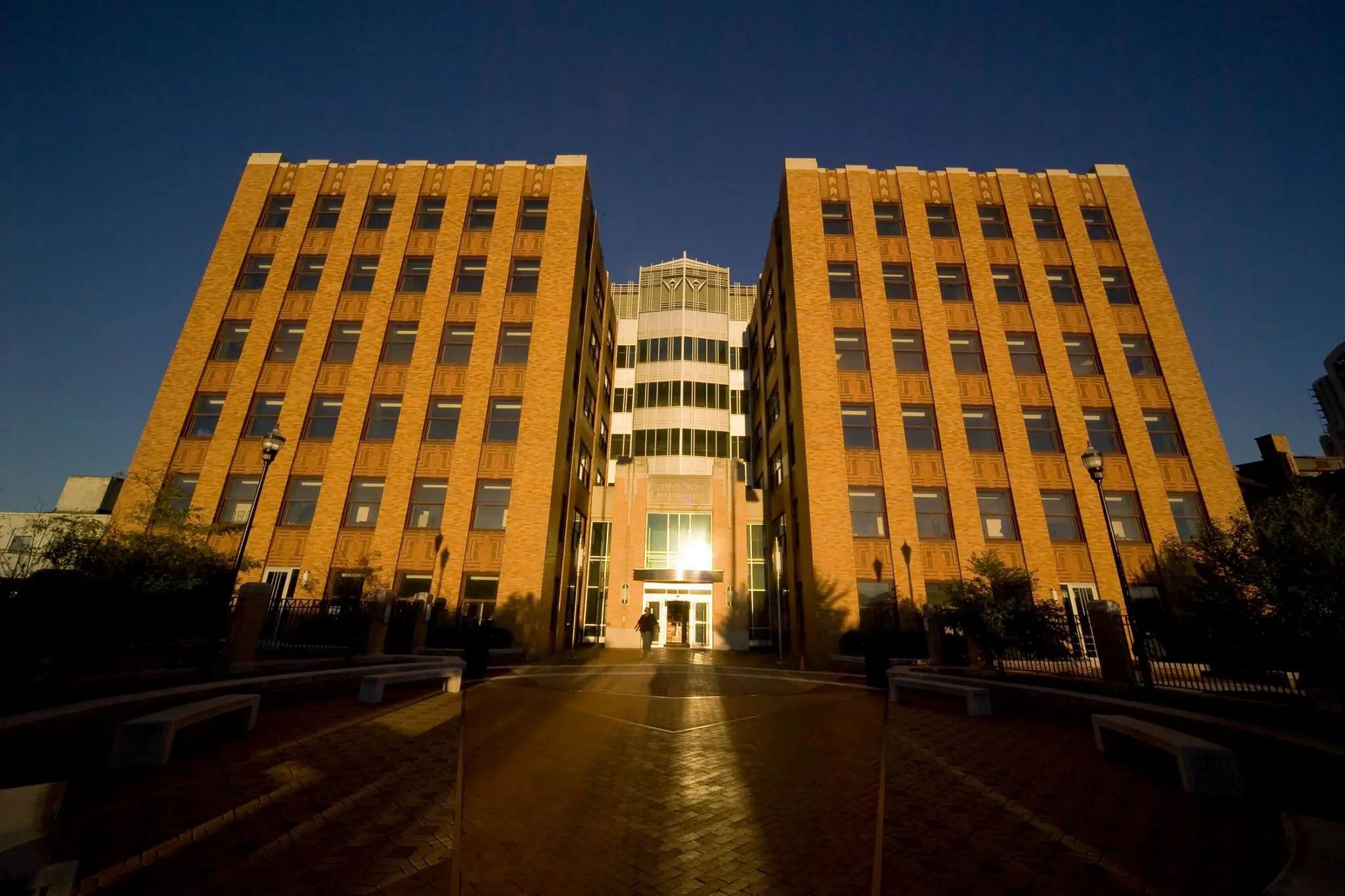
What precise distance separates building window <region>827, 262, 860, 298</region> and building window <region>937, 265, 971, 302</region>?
4.33 m

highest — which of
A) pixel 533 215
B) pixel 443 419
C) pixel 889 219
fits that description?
pixel 533 215

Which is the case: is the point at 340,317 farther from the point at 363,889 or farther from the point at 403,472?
the point at 363,889

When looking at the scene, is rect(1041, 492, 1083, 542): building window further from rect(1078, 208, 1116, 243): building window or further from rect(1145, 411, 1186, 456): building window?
rect(1078, 208, 1116, 243): building window

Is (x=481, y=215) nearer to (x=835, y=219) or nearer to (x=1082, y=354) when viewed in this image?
(x=835, y=219)

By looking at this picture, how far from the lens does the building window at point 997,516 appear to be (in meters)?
23.1

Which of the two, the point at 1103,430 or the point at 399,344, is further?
the point at 399,344

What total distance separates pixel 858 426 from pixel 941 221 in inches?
534

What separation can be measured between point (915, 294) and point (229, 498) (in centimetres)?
3433

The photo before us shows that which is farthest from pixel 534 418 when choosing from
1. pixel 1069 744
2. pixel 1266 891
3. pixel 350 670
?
pixel 1266 891

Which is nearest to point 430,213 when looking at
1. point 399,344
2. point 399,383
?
point 399,344

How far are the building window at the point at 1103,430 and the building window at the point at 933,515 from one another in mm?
7711

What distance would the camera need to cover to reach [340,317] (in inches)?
1073

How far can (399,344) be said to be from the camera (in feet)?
88.3

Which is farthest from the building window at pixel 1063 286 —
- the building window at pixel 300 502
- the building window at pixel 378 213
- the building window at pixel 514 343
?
the building window at pixel 300 502
